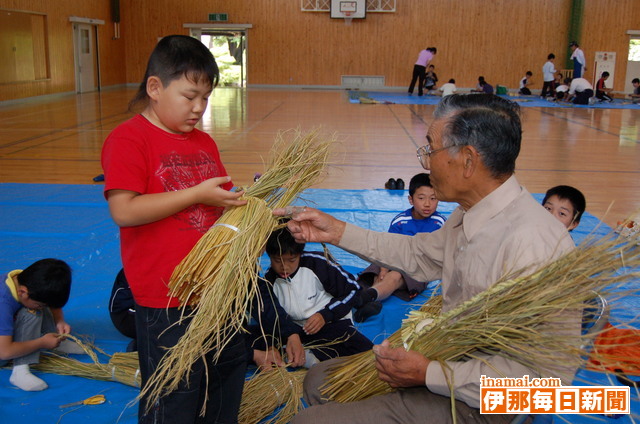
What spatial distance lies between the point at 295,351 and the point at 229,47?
18.8 metres

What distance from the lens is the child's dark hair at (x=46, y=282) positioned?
2.21 metres

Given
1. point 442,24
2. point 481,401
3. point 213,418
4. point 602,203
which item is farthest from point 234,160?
point 442,24

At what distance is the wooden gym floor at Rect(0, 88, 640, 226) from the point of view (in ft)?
18.4

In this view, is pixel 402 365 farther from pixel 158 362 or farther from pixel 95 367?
pixel 95 367

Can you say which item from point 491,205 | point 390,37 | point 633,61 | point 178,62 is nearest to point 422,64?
point 390,37

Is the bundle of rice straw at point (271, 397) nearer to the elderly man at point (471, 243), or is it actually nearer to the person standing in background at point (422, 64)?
the elderly man at point (471, 243)

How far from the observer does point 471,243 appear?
60.7 inches

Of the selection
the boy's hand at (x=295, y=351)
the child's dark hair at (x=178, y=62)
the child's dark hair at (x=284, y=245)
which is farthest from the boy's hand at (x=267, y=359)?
the child's dark hair at (x=178, y=62)

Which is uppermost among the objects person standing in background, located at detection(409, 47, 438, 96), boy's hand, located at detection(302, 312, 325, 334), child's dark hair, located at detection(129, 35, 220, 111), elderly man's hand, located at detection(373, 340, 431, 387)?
person standing in background, located at detection(409, 47, 438, 96)

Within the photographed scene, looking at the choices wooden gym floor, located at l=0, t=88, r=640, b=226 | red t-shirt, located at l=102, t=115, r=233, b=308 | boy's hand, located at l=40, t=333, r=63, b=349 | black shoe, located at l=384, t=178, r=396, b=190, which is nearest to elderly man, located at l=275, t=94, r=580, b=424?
red t-shirt, located at l=102, t=115, r=233, b=308

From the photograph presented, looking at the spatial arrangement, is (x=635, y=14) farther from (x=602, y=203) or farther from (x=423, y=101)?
(x=602, y=203)

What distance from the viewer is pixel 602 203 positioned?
4.90 metres

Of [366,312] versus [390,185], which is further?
[390,185]

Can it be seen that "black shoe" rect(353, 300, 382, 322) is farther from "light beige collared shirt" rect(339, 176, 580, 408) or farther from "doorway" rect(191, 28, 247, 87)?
"doorway" rect(191, 28, 247, 87)
